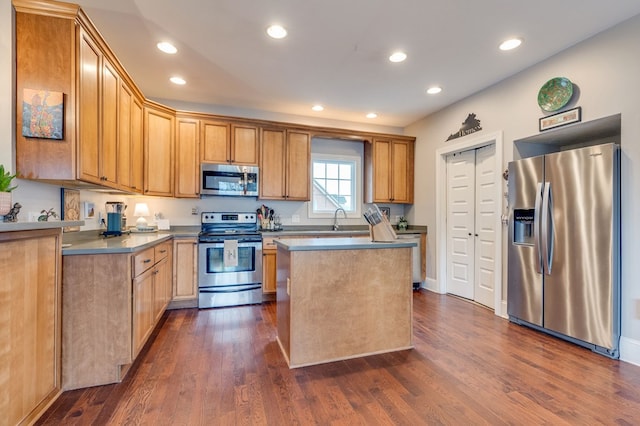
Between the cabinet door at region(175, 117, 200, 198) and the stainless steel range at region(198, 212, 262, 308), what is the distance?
2.12ft

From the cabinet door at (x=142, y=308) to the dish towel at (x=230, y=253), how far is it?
1026mm

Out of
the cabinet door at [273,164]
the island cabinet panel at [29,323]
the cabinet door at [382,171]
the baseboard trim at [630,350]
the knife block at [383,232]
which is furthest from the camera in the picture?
the cabinet door at [382,171]

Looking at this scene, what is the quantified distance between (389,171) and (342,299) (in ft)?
9.95

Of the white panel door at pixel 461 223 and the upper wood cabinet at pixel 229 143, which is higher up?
the upper wood cabinet at pixel 229 143

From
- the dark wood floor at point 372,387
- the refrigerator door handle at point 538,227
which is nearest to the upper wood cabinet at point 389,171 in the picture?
the refrigerator door handle at point 538,227

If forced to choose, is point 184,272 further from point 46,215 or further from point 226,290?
point 46,215

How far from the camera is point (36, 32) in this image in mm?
1885

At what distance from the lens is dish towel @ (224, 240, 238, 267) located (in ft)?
12.0

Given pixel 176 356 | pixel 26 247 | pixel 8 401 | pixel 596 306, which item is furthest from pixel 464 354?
pixel 26 247

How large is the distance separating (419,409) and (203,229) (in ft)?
11.2

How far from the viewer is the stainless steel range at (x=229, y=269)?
143 inches

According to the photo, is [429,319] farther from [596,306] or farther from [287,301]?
[287,301]

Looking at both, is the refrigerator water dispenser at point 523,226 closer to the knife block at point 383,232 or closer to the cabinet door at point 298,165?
the knife block at point 383,232

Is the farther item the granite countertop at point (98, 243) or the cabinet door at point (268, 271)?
the cabinet door at point (268, 271)
